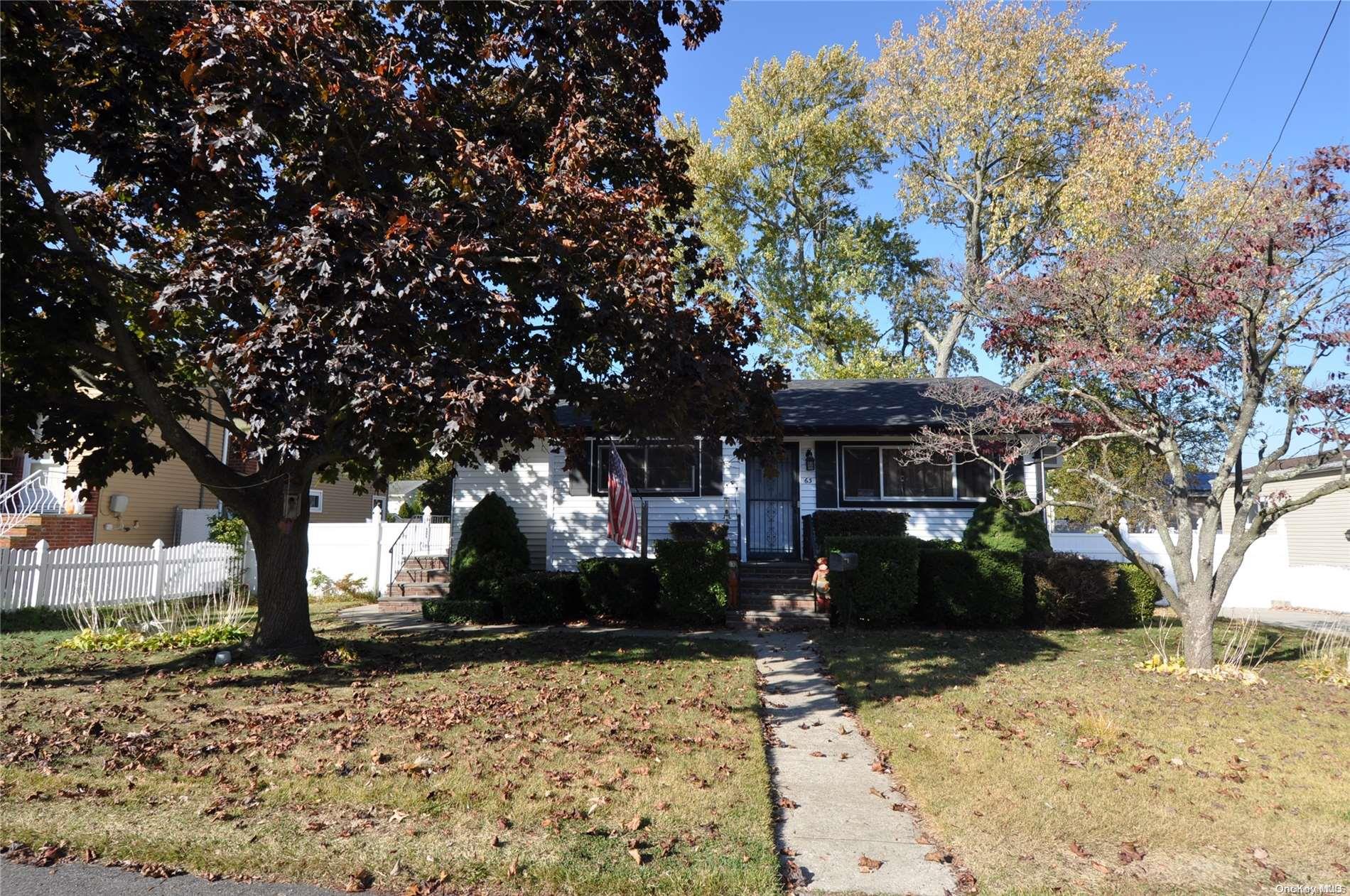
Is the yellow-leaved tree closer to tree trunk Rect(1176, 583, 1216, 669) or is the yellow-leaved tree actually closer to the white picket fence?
tree trunk Rect(1176, 583, 1216, 669)

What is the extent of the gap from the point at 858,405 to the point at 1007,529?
4550mm

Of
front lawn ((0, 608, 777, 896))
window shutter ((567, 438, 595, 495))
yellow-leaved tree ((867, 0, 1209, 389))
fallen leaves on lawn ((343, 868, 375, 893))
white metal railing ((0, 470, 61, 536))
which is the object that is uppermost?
yellow-leaved tree ((867, 0, 1209, 389))

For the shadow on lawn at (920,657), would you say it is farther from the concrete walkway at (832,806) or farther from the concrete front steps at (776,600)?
the concrete front steps at (776,600)

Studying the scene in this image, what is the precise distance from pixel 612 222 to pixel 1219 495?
769 cm

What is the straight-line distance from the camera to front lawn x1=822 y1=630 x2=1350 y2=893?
4410mm

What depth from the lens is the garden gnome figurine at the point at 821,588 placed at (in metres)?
12.9

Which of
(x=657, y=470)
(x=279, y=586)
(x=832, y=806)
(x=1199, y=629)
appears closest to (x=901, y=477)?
(x=657, y=470)

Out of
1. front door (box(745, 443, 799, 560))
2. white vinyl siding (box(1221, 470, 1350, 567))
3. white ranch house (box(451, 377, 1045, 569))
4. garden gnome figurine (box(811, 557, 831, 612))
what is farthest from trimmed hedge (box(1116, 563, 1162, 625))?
white vinyl siding (box(1221, 470, 1350, 567))

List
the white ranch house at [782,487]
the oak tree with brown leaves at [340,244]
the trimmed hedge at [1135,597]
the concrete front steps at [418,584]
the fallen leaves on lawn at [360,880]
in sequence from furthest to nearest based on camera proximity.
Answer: the concrete front steps at [418,584]
the white ranch house at [782,487]
the trimmed hedge at [1135,597]
the oak tree with brown leaves at [340,244]
the fallen leaves on lawn at [360,880]

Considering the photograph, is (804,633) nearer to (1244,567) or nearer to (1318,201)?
(1318,201)

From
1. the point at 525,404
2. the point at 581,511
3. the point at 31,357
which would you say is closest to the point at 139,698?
the point at 31,357

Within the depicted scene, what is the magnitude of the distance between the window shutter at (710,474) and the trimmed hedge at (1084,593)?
5.91 meters

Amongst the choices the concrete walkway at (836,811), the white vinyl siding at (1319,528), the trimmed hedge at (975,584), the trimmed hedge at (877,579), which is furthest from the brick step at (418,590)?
the white vinyl siding at (1319,528)

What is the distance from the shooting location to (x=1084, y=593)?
41.7ft
